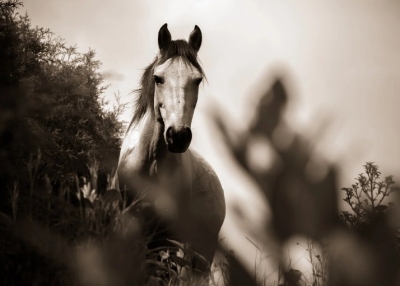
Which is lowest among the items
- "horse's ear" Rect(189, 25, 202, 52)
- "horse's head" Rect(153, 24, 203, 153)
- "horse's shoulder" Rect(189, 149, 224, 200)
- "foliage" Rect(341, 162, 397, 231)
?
"foliage" Rect(341, 162, 397, 231)

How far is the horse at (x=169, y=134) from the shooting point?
4.36 m

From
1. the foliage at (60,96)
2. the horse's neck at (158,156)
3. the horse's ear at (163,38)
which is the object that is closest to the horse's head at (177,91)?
the horse's ear at (163,38)

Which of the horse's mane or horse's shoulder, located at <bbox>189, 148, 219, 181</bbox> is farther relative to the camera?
horse's shoulder, located at <bbox>189, 148, 219, 181</bbox>

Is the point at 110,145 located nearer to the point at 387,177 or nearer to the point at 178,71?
the point at 178,71

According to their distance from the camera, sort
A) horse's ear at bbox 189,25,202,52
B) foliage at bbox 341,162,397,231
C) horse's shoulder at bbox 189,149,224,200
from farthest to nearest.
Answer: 1. horse's shoulder at bbox 189,149,224,200
2. horse's ear at bbox 189,25,202,52
3. foliage at bbox 341,162,397,231

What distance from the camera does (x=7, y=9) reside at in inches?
749

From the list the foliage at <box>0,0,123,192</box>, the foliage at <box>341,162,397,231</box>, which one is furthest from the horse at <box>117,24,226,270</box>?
the foliage at <box>0,0,123,192</box>

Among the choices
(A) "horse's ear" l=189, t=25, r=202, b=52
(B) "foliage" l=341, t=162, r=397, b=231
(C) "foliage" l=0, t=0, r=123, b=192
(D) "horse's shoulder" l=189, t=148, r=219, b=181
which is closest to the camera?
(B) "foliage" l=341, t=162, r=397, b=231

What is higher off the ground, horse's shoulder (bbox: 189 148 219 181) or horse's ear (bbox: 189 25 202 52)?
horse's ear (bbox: 189 25 202 52)

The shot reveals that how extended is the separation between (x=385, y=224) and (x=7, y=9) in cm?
2108

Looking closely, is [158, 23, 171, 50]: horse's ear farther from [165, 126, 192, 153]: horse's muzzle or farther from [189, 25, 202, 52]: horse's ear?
[165, 126, 192, 153]: horse's muzzle

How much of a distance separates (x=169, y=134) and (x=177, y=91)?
1.63 feet

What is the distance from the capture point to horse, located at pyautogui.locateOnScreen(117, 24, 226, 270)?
4363 mm

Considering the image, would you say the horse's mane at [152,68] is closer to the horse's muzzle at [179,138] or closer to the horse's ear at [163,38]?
the horse's ear at [163,38]
